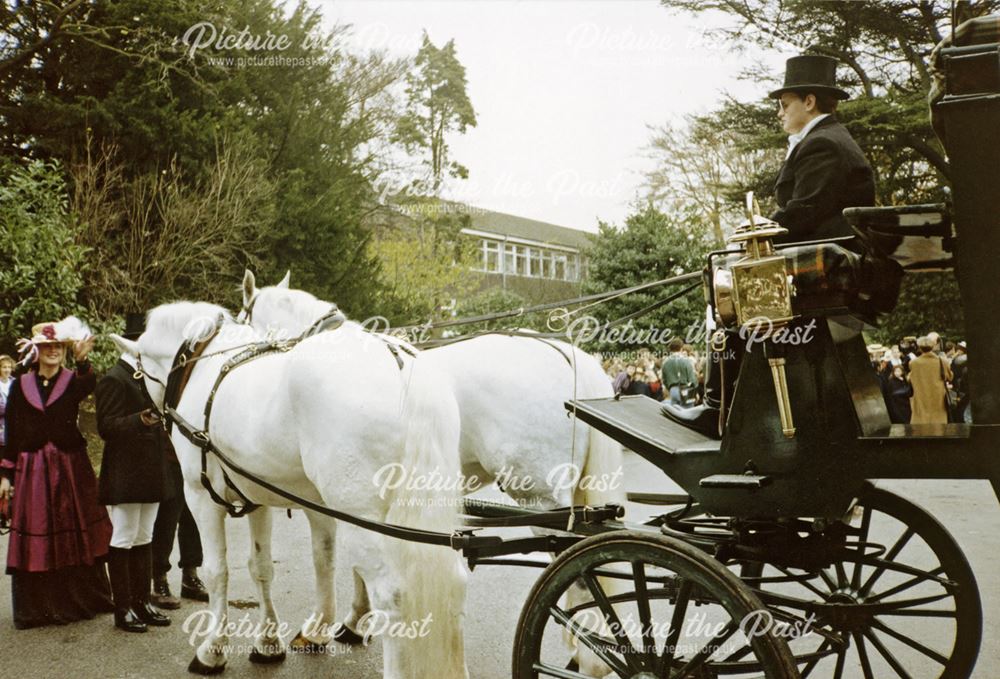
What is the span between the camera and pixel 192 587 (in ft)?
20.1

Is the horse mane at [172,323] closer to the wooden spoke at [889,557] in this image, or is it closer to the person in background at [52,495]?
the person in background at [52,495]

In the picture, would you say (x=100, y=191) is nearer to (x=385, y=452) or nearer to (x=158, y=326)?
(x=158, y=326)

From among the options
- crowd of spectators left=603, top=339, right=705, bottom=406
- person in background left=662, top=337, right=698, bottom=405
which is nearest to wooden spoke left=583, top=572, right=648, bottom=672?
crowd of spectators left=603, top=339, right=705, bottom=406

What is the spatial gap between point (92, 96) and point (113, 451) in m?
10.3

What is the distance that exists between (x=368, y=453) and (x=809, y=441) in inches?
77.7

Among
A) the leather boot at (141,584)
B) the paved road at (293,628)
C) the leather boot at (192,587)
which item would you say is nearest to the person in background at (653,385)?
the paved road at (293,628)

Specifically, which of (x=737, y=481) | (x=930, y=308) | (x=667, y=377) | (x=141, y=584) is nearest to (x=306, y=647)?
(x=141, y=584)

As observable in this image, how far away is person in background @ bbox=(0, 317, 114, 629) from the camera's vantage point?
218 inches

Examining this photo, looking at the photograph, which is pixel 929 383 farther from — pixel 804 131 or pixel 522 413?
pixel 804 131

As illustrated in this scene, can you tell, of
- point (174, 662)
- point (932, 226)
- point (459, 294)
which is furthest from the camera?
point (459, 294)

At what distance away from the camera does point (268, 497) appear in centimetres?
439

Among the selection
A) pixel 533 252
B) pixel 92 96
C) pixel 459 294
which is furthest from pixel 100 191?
pixel 533 252

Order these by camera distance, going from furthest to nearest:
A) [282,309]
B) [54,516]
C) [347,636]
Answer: [54,516] < [347,636] < [282,309]

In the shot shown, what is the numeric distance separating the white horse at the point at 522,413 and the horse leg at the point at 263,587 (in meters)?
1.19
